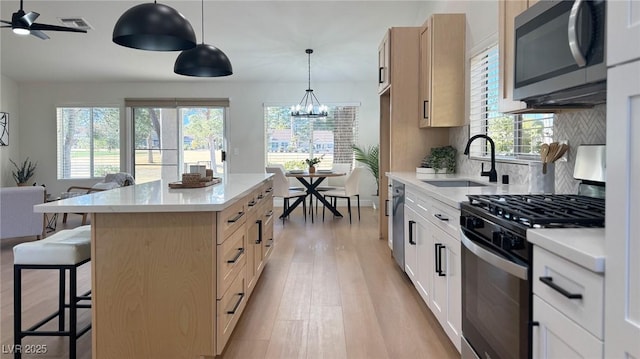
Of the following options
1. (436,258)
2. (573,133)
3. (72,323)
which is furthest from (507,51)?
(72,323)

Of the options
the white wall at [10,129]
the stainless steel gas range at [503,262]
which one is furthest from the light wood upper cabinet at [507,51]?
the white wall at [10,129]

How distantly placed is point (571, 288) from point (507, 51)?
1528 millimetres

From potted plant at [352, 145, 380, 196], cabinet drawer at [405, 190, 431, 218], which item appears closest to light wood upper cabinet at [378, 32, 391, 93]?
cabinet drawer at [405, 190, 431, 218]

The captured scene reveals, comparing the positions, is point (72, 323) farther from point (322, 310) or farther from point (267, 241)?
point (267, 241)

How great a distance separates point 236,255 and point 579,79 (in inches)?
71.7

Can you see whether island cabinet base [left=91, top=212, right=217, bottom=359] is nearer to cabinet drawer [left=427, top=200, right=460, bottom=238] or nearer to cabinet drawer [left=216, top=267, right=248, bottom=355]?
cabinet drawer [left=216, top=267, right=248, bottom=355]

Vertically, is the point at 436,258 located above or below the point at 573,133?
below

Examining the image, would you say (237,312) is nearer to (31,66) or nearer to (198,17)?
(198,17)

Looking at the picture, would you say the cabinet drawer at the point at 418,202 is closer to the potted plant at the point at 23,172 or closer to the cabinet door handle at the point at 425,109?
the cabinet door handle at the point at 425,109

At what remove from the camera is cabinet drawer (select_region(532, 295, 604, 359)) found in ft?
3.09

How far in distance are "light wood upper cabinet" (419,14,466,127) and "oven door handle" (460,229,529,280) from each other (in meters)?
2.11

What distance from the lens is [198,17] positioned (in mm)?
5395

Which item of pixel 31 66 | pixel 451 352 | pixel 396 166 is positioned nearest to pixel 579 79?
pixel 451 352

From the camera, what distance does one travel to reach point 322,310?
8.91ft
